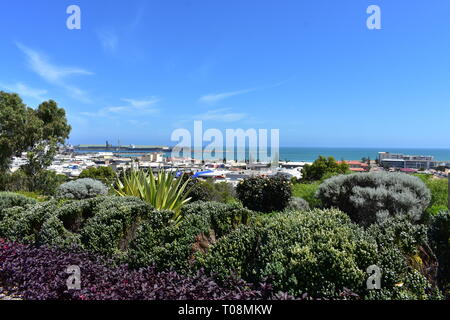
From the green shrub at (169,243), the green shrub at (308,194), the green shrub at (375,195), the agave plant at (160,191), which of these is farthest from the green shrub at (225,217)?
the green shrub at (308,194)

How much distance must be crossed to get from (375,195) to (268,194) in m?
2.85

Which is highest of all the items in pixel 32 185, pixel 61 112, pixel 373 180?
pixel 61 112

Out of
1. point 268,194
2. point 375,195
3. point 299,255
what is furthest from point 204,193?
point 299,255

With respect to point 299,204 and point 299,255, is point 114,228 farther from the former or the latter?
point 299,204

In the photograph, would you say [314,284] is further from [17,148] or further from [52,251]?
[17,148]

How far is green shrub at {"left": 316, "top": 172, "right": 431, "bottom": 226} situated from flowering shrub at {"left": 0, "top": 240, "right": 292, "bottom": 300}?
4273 mm

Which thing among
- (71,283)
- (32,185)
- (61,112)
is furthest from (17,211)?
(61,112)

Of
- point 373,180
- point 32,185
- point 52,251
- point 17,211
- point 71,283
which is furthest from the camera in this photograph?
point 32,185

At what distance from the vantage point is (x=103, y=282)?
3.51m

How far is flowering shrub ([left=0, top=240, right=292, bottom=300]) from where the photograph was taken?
3.06m

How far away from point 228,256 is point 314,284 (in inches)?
42.1

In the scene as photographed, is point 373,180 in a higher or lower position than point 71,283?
higher
